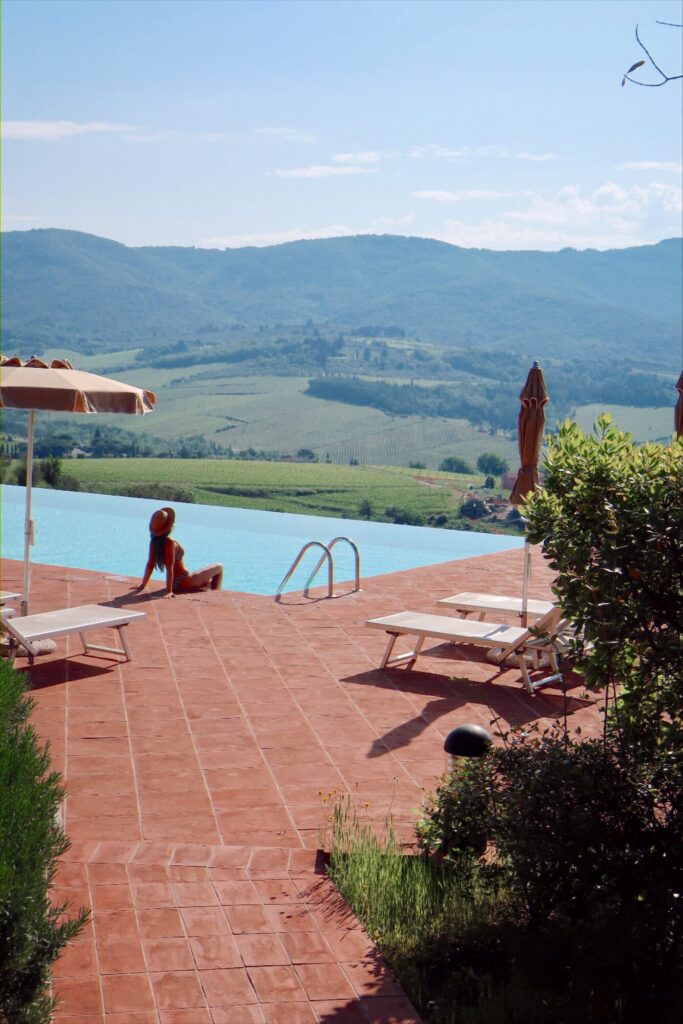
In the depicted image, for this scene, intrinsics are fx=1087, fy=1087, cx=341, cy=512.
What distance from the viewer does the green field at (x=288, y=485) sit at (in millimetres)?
33344

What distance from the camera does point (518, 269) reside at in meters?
122

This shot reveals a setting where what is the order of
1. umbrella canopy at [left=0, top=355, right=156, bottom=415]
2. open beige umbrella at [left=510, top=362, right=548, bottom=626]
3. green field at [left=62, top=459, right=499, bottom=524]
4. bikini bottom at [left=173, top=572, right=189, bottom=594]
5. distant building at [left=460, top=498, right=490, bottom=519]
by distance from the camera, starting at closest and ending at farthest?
1. umbrella canopy at [left=0, top=355, right=156, bottom=415]
2. open beige umbrella at [left=510, top=362, right=548, bottom=626]
3. bikini bottom at [left=173, top=572, right=189, bottom=594]
4. distant building at [left=460, top=498, right=490, bottom=519]
5. green field at [left=62, top=459, right=499, bottom=524]

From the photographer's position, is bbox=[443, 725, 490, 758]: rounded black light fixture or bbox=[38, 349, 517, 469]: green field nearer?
bbox=[443, 725, 490, 758]: rounded black light fixture

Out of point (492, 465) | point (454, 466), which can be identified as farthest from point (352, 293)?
point (492, 465)

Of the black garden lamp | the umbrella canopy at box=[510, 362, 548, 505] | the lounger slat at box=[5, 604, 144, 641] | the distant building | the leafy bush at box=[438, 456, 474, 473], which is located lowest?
the distant building

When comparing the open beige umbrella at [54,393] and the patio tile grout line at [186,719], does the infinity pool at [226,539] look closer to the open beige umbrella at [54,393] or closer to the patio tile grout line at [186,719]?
the patio tile grout line at [186,719]

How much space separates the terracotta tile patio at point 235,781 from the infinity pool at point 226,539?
3.83 metres

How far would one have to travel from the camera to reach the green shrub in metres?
2.60

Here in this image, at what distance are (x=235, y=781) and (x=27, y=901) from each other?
2606mm

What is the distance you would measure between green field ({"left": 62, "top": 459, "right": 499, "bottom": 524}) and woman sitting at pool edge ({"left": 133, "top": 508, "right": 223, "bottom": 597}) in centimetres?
2011

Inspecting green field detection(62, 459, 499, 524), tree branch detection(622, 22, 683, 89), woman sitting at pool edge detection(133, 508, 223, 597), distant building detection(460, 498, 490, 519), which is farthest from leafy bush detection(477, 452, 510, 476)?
tree branch detection(622, 22, 683, 89)

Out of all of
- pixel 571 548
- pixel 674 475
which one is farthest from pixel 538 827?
pixel 674 475

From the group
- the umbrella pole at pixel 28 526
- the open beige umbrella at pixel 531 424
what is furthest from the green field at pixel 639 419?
the umbrella pole at pixel 28 526

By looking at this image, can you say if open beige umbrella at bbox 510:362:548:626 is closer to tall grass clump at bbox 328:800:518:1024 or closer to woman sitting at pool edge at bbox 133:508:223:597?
woman sitting at pool edge at bbox 133:508:223:597
